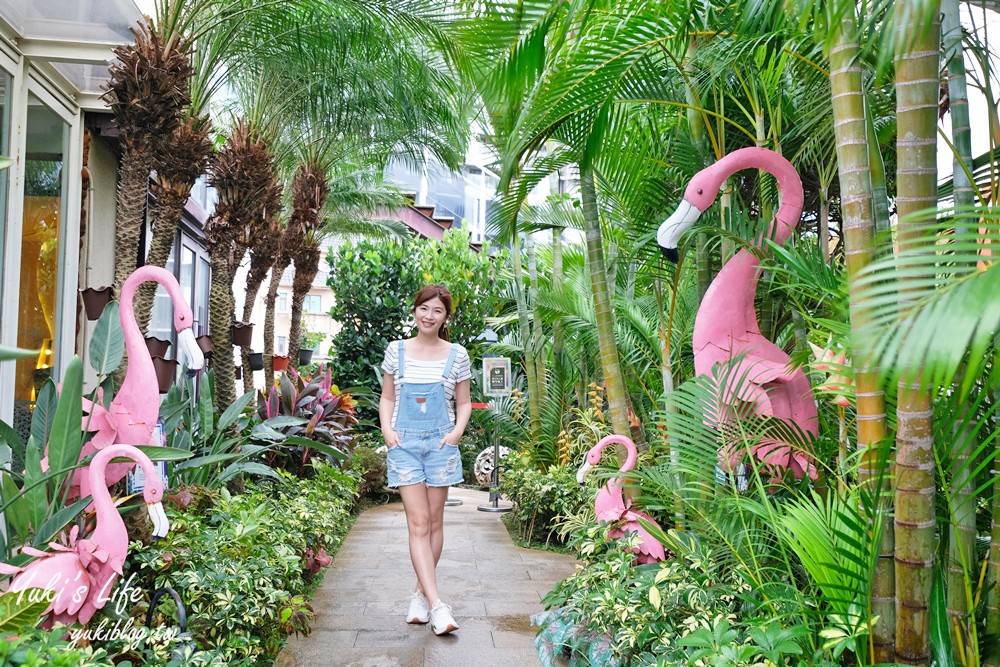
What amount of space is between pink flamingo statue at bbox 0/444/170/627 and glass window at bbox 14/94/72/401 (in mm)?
2788

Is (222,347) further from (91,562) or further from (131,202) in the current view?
(91,562)

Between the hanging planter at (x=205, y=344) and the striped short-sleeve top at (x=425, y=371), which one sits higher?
the hanging planter at (x=205, y=344)

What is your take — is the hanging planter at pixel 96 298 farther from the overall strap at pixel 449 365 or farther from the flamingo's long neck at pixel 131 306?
the overall strap at pixel 449 365

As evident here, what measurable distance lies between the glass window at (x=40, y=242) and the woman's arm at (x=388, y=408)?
7.73 ft

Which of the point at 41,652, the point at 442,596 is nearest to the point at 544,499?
the point at 442,596

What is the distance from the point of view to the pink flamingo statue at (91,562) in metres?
2.63

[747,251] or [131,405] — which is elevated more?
[747,251]

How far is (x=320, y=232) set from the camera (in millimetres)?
15055

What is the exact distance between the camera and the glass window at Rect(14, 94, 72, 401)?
540 cm

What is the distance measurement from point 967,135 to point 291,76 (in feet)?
19.4

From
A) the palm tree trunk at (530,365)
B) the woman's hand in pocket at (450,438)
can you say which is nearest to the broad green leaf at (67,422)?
the woman's hand in pocket at (450,438)

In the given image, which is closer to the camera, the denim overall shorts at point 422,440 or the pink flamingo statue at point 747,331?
the pink flamingo statue at point 747,331

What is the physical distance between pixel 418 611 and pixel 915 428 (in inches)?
115

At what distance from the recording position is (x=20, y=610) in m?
2.45
